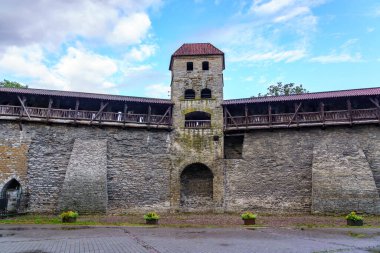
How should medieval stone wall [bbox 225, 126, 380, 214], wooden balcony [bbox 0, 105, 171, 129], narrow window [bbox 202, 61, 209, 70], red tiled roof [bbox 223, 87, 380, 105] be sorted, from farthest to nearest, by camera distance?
narrow window [bbox 202, 61, 209, 70] → red tiled roof [bbox 223, 87, 380, 105] → wooden balcony [bbox 0, 105, 171, 129] → medieval stone wall [bbox 225, 126, 380, 214]

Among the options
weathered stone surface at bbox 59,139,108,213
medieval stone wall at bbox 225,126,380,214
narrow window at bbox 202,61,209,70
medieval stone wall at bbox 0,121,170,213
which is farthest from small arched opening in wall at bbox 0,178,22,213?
narrow window at bbox 202,61,209,70

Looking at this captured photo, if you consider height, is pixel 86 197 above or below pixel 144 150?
below

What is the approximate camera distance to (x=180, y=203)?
23.2 metres

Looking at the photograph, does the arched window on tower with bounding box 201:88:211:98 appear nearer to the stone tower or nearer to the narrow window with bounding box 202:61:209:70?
the stone tower

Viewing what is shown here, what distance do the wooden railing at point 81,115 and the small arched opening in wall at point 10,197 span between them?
14.6ft

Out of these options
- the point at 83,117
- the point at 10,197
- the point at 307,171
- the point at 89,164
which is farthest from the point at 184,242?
the point at 83,117

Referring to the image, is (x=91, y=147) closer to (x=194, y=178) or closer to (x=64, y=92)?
(x=64, y=92)

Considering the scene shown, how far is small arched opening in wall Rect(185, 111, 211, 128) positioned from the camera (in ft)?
80.9

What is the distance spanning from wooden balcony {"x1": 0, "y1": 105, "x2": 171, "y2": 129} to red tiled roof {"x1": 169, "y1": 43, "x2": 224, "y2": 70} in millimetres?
5835

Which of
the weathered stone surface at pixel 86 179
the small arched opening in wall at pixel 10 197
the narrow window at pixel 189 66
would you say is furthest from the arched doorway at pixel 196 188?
the small arched opening in wall at pixel 10 197

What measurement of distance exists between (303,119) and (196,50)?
10651 mm

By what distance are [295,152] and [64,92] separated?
16.9m

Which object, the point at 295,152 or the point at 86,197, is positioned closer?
the point at 86,197

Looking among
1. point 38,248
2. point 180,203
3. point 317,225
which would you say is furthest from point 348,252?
point 180,203
